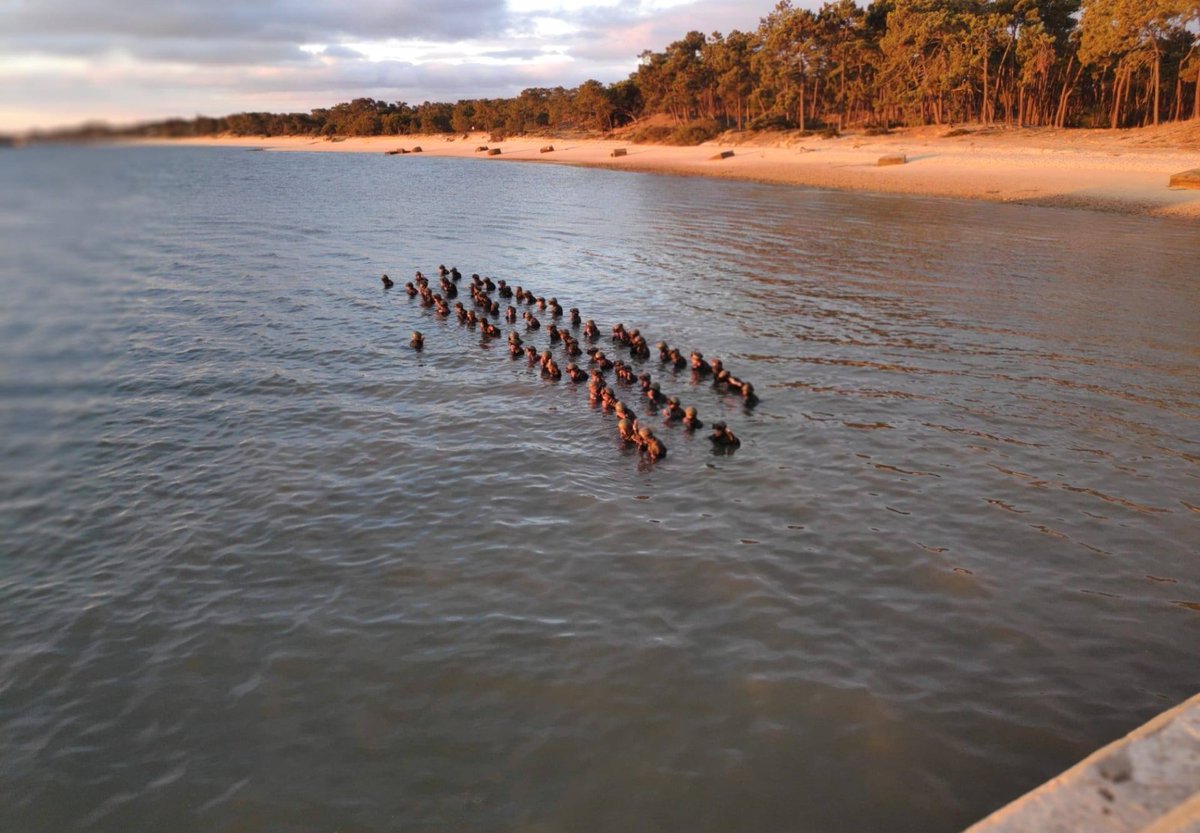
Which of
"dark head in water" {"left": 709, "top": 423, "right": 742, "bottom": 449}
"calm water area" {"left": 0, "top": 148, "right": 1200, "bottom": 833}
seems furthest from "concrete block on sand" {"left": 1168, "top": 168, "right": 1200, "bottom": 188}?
"dark head in water" {"left": 709, "top": 423, "right": 742, "bottom": 449}

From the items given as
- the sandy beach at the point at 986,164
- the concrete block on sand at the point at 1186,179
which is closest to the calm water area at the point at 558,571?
the sandy beach at the point at 986,164

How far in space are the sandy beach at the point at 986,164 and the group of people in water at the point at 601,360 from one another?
12.9m

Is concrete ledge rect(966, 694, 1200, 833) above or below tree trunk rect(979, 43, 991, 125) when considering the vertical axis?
below

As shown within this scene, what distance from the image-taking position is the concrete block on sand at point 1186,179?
145 ft

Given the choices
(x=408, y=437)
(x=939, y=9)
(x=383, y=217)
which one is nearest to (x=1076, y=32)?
(x=939, y=9)

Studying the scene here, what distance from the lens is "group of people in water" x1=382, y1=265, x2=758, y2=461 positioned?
16969 mm

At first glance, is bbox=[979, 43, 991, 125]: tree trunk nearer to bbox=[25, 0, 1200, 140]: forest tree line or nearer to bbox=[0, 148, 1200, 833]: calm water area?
bbox=[25, 0, 1200, 140]: forest tree line

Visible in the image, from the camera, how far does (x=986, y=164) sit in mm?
58562

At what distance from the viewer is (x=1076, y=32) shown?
7306cm

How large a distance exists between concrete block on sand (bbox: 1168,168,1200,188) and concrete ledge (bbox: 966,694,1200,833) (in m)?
50.7

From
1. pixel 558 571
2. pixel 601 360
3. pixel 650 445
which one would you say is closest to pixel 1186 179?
pixel 601 360

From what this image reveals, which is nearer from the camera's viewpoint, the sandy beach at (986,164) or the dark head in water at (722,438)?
the dark head in water at (722,438)

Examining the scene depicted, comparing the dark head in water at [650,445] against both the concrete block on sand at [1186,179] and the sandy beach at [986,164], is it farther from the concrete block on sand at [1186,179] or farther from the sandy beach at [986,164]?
the concrete block on sand at [1186,179]

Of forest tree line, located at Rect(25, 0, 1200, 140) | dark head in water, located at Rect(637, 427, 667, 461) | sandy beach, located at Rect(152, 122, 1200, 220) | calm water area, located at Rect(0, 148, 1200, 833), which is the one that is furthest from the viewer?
forest tree line, located at Rect(25, 0, 1200, 140)
